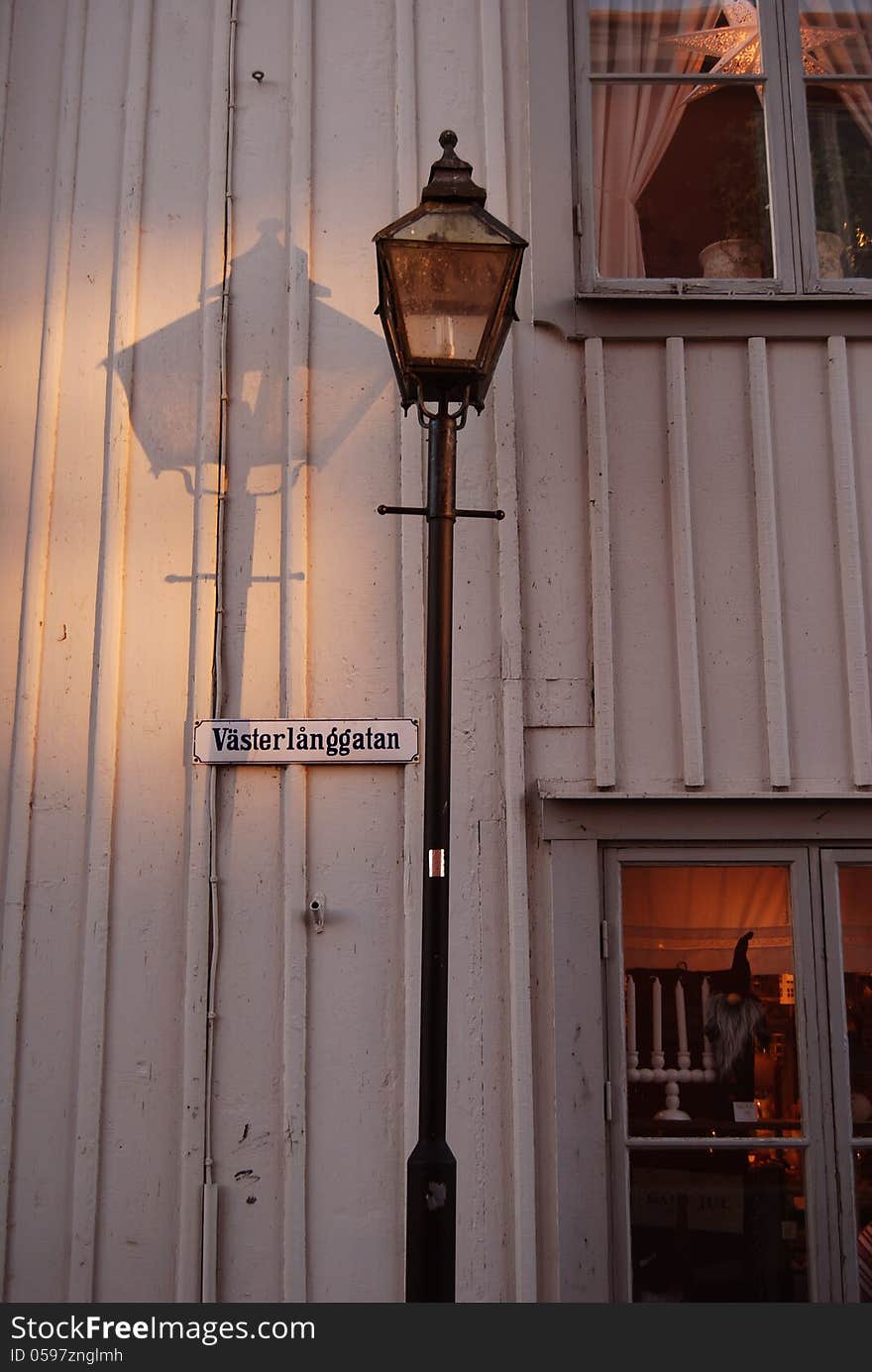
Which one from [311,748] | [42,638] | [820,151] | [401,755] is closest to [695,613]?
[401,755]

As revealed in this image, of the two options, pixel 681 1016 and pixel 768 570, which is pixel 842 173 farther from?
pixel 681 1016

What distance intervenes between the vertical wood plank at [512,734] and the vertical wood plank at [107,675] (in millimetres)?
1441

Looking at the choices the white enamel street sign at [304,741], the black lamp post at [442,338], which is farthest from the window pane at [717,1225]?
the white enamel street sign at [304,741]

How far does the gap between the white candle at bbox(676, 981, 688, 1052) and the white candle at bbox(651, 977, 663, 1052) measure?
0.07m

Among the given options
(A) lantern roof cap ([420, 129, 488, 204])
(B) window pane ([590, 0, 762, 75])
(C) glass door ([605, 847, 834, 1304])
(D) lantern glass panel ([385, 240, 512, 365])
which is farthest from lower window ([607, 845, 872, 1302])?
(B) window pane ([590, 0, 762, 75])

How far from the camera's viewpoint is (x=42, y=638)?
4.80 meters

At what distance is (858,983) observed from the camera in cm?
458

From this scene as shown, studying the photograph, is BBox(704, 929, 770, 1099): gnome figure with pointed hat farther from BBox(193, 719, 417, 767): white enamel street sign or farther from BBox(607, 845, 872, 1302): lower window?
BBox(193, 719, 417, 767): white enamel street sign

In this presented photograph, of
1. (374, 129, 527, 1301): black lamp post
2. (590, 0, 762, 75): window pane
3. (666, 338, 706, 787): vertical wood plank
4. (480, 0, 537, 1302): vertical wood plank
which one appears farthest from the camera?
(590, 0, 762, 75): window pane

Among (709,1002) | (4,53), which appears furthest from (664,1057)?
(4,53)

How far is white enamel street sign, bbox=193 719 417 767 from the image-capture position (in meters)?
4.65

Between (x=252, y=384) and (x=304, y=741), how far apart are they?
4.76 ft
